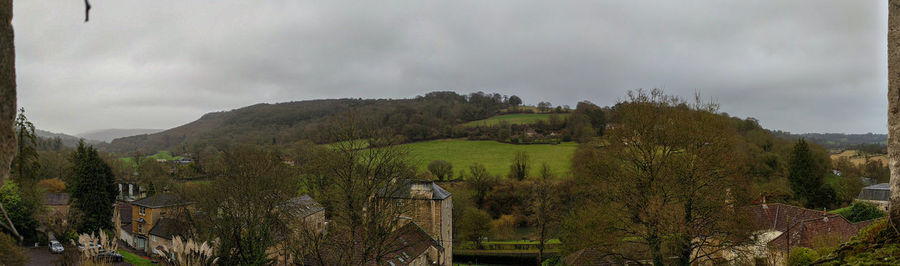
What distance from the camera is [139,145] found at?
344 ft

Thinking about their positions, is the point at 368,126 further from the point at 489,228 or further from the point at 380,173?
the point at 489,228

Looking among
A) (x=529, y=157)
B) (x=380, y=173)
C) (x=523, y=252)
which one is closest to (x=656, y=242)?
(x=380, y=173)

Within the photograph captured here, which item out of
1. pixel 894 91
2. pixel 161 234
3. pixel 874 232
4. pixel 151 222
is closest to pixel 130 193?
pixel 151 222

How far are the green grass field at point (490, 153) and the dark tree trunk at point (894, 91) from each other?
48655mm

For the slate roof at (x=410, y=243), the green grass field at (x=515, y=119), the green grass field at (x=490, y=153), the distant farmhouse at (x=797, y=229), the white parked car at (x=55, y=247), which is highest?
the green grass field at (x=515, y=119)

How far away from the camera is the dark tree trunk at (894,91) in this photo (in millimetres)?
2822

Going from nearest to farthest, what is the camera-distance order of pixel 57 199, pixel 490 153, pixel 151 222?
pixel 151 222
pixel 57 199
pixel 490 153

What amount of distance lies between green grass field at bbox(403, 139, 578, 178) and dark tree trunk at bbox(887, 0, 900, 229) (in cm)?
4865

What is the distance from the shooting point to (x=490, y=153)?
60.9 m

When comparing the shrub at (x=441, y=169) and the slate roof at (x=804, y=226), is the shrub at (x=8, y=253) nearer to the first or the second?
the slate roof at (x=804, y=226)

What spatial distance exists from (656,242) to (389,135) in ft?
33.6

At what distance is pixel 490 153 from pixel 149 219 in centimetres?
4028

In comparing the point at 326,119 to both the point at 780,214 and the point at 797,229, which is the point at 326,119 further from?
the point at 797,229

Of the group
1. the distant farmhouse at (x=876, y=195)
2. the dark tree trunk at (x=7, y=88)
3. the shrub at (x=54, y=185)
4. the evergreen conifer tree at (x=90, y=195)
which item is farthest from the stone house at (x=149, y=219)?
the distant farmhouse at (x=876, y=195)
